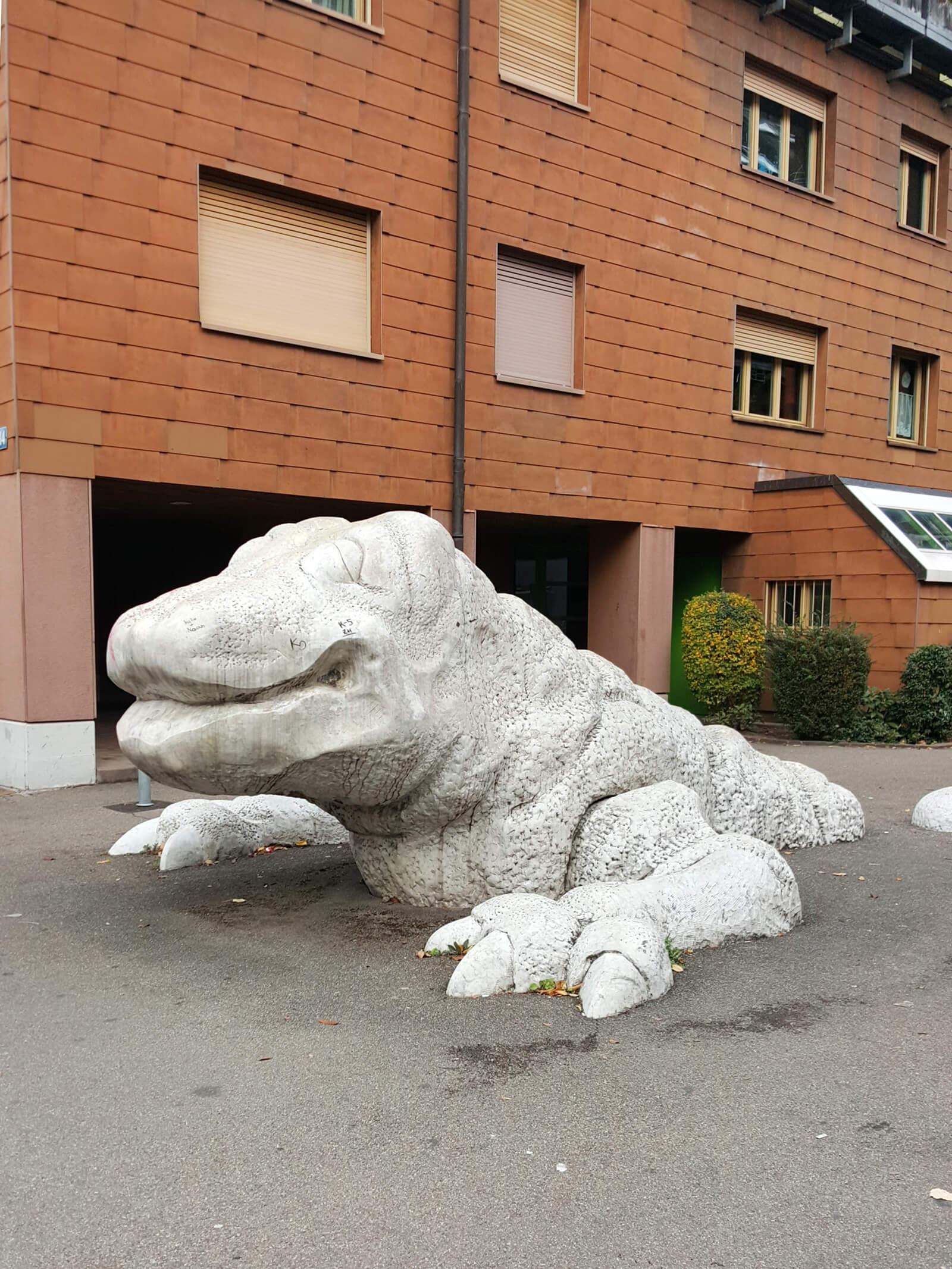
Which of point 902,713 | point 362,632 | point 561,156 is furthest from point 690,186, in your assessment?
point 362,632

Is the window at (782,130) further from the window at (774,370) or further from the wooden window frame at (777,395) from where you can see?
the wooden window frame at (777,395)

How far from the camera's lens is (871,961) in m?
4.24

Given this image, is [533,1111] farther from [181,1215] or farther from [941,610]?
[941,610]

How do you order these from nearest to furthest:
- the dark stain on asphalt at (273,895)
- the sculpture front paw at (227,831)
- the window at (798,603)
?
the dark stain on asphalt at (273,895) → the sculpture front paw at (227,831) → the window at (798,603)

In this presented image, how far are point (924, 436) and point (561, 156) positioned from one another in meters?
8.82

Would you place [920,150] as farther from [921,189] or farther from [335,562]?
[335,562]

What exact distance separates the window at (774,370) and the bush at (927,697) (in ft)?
14.1

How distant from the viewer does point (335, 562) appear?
4.04 m

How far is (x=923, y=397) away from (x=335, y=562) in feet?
53.8

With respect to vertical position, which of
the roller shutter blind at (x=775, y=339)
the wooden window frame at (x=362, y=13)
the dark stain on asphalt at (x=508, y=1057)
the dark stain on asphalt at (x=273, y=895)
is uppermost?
the wooden window frame at (x=362, y=13)

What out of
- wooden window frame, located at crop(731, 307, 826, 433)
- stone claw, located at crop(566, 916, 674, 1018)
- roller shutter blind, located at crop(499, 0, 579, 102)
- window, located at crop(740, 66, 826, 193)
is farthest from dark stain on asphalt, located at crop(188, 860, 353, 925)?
window, located at crop(740, 66, 826, 193)

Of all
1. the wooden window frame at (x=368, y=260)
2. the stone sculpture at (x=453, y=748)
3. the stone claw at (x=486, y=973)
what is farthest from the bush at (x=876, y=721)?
the stone claw at (x=486, y=973)

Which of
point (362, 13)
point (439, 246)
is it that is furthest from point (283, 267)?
point (362, 13)

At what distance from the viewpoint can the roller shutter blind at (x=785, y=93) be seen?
1480cm
